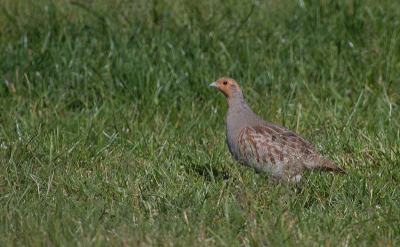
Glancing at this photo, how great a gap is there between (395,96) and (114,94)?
3.42m

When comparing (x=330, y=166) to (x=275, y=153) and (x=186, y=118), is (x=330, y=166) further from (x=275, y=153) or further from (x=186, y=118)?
(x=186, y=118)

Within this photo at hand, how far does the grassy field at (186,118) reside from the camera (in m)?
3.57

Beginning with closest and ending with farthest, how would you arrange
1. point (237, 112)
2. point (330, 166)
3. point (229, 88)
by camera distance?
point (330, 166) < point (237, 112) < point (229, 88)

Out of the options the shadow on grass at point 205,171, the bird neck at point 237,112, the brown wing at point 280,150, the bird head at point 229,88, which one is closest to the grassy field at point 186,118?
the shadow on grass at point 205,171

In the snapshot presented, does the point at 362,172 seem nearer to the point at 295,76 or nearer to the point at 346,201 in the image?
the point at 346,201

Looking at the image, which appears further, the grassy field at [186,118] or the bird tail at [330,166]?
the bird tail at [330,166]

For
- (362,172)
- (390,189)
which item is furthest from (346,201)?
(362,172)

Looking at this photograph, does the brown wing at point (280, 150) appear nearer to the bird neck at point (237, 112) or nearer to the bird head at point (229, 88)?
the bird neck at point (237, 112)

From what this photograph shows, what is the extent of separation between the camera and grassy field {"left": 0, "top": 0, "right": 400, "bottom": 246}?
357cm

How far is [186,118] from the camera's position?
5902 millimetres

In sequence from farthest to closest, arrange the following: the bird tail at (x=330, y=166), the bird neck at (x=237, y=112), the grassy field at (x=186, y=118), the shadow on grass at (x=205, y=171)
A: the bird neck at (x=237, y=112) < the shadow on grass at (x=205, y=171) < the bird tail at (x=330, y=166) < the grassy field at (x=186, y=118)

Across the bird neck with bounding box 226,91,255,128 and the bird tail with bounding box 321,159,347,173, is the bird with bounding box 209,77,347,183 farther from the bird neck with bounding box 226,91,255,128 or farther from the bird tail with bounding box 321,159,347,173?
the bird neck with bounding box 226,91,255,128

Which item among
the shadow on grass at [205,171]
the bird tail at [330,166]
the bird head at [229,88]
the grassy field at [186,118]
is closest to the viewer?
the grassy field at [186,118]

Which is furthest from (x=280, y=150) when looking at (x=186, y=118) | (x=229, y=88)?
(x=186, y=118)
